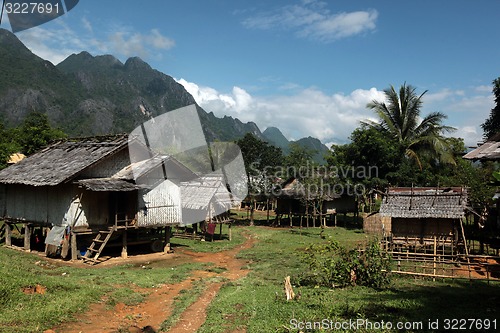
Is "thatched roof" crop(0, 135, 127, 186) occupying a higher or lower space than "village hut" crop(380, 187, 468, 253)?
higher

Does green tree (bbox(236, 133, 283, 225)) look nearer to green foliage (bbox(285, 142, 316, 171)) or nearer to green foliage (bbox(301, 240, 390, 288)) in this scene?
green foliage (bbox(285, 142, 316, 171))

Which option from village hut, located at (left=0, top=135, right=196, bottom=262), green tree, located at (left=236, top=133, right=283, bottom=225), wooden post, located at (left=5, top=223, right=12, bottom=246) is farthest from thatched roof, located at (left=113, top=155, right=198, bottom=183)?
green tree, located at (left=236, top=133, right=283, bottom=225)

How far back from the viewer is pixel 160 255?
22.6 metres

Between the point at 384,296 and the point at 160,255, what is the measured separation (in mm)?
13829

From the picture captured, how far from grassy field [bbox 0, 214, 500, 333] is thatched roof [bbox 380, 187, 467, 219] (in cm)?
638

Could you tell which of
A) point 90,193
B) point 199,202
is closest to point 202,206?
point 199,202

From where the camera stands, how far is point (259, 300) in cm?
1255

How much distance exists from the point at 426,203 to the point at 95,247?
62.4ft

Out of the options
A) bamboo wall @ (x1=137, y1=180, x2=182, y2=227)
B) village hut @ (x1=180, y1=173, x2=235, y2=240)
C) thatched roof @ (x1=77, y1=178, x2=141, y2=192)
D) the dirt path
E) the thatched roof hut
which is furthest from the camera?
the thatched roof hut

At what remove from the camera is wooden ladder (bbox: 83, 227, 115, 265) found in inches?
759

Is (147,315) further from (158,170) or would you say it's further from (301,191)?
(301,191)

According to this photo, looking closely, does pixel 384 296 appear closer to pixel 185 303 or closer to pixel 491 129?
pixel 185 303

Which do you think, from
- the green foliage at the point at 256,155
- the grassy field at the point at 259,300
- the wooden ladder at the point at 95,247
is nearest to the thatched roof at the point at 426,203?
the grassy field at the point at 259,300

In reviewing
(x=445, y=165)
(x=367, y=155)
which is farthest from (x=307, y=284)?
(x=445, y=165)
